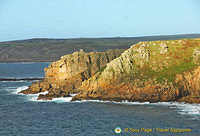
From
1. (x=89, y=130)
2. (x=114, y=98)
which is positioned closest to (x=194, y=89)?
(x=114, y=98)

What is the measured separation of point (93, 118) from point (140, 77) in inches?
944

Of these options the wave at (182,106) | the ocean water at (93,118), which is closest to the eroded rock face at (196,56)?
the wave at (182,106)

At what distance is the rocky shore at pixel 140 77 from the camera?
83500 millimetres

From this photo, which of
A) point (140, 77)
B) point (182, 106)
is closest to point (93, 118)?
point (182, 106)

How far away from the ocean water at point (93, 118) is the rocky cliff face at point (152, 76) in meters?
3.99

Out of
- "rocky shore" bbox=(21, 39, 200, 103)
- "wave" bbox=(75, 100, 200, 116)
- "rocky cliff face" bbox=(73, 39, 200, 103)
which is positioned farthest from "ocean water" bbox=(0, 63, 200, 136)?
"rocky shore" bbox=(21, 39, 200, 103)

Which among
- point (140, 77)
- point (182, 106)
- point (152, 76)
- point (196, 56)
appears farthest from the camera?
point (196, 56)

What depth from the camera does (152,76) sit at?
286ft

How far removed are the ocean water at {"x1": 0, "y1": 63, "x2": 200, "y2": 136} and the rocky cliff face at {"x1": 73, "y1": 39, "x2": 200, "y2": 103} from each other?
3993mm

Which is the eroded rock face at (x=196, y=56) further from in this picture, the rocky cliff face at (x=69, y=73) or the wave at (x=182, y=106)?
the rocky cliff face at (x=69, y=73)

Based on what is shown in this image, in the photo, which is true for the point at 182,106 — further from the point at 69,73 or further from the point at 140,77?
the point at 69,73

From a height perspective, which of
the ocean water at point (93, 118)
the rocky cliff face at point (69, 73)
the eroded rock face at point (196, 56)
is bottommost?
the ocean water at point (93, 118)

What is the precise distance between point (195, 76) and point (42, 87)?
4484 cm

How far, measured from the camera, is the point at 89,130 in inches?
2340
